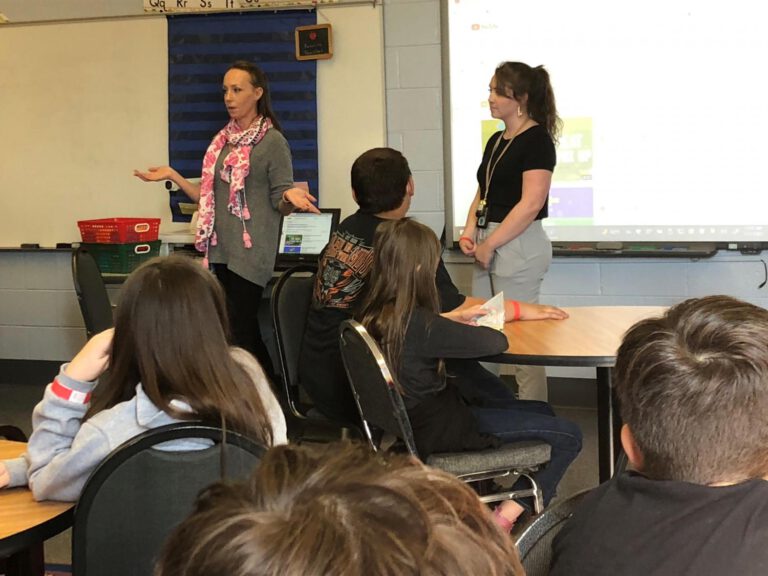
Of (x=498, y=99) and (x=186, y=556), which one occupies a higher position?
(x=498, y=99)

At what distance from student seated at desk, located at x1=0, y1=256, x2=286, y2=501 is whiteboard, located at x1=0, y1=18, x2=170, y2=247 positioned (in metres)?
3.05

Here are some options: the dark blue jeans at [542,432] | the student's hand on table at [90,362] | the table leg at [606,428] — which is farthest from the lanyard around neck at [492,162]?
the student's hand on table at [90,362]

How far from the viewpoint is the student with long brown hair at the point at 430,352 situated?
2191mm

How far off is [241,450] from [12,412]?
11.3 ft

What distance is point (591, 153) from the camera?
3896 millimetres

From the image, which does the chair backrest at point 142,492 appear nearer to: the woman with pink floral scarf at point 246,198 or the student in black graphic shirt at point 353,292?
the student in black graphic shirt at point 353,292

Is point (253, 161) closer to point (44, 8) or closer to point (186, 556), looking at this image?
point (44, 8)

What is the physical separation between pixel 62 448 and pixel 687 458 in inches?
40.8

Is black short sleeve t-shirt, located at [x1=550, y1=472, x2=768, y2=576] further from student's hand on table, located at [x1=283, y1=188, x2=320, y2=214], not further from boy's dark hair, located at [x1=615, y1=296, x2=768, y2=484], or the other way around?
student's hand on table, located at [x1=283, y1=188, x2=320, y2=214]

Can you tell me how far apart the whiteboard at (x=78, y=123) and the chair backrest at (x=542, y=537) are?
3.68 m

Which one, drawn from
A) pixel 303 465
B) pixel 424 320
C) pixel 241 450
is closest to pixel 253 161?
pixel 424 320

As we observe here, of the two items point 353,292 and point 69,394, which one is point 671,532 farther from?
point 353,292

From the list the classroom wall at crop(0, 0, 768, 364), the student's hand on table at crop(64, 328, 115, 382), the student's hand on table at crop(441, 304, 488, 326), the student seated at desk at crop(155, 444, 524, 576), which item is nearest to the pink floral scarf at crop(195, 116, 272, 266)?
the classroom wall at crop(0, 0, 768, 364)

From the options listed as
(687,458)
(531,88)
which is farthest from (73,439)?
(531,88)
